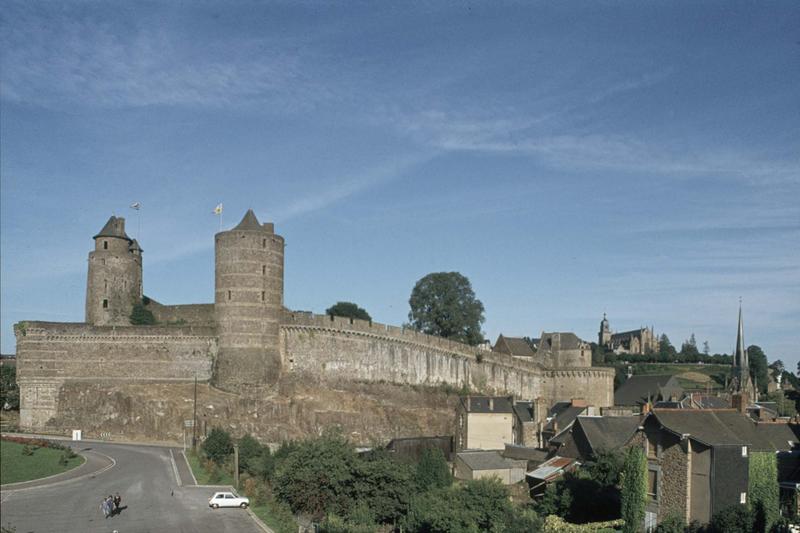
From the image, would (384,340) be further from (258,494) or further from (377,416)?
(258,494)

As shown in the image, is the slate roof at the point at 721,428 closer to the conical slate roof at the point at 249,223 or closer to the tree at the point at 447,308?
the conical slate roof at the point at 249,223

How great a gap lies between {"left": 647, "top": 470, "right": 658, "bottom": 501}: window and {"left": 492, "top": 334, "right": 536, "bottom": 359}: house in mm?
54793

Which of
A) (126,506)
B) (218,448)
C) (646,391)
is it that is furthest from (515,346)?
(126,506)

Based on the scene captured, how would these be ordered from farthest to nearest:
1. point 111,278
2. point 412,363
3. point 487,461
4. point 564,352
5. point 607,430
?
point 564,352 → point 412,363 → point 111,278 → point 487,461 → point 607,430

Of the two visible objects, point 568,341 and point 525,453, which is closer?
point 525,453

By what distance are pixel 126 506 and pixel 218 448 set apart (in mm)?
14057

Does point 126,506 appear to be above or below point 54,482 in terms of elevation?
below

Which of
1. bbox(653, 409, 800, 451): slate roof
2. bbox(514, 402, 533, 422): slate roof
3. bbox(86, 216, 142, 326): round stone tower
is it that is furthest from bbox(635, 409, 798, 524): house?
bbox(86, 216, 142, 326): round stone tower

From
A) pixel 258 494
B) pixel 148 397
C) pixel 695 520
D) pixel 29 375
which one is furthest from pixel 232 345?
pixel 695 520

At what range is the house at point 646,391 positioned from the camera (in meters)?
78.8

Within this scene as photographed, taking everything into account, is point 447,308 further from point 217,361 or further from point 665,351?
point 665,351

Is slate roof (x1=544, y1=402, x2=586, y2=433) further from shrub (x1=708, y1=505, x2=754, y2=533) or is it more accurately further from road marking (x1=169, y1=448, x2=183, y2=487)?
road marking (x1=169, y1=448, x2=183, y2=487)

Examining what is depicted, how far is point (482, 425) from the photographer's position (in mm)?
58750

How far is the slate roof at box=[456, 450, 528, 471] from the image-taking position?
47.9 m
